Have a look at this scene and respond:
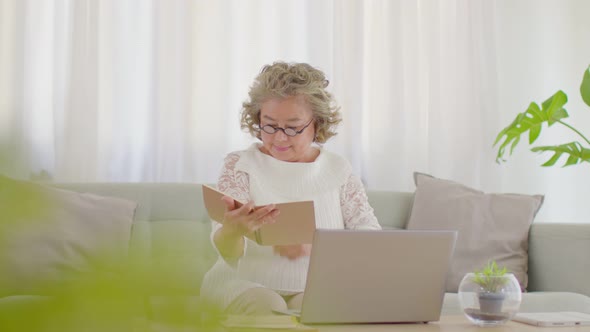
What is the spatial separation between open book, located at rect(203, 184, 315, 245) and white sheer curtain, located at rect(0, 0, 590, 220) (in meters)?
1.40

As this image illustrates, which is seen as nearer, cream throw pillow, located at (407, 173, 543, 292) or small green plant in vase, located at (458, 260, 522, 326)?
small green plant in vase, located at (458, 260, 522, 326)

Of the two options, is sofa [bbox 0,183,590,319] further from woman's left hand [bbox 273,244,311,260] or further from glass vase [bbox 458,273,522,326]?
glass vase [bbox 458,273,522,326]

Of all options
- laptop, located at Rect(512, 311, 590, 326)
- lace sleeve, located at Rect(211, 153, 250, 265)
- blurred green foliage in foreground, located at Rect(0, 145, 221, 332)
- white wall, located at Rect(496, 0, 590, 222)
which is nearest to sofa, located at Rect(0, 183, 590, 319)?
lace sleeve, located at Rect(211, 153, 250, 265)

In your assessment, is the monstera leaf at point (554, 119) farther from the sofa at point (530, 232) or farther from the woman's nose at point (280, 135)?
the woman's nose at point (280, 135)

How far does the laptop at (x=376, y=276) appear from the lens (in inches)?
60.3

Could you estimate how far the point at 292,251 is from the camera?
226cm

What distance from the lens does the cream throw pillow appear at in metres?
2.91

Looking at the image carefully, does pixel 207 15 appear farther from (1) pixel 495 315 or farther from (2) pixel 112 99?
(1) pixel 495 315

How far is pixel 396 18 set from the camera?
371 cm

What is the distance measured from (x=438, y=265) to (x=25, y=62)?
220cm

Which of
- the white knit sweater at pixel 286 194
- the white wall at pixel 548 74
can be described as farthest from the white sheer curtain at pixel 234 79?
the white knit sweater at pixel 286 194

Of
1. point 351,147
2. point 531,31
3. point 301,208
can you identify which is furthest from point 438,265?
point 531,31

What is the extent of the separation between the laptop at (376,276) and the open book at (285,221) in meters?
0.23

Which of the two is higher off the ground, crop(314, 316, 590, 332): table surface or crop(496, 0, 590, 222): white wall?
crop(496, 0, 590, 222): white wall
